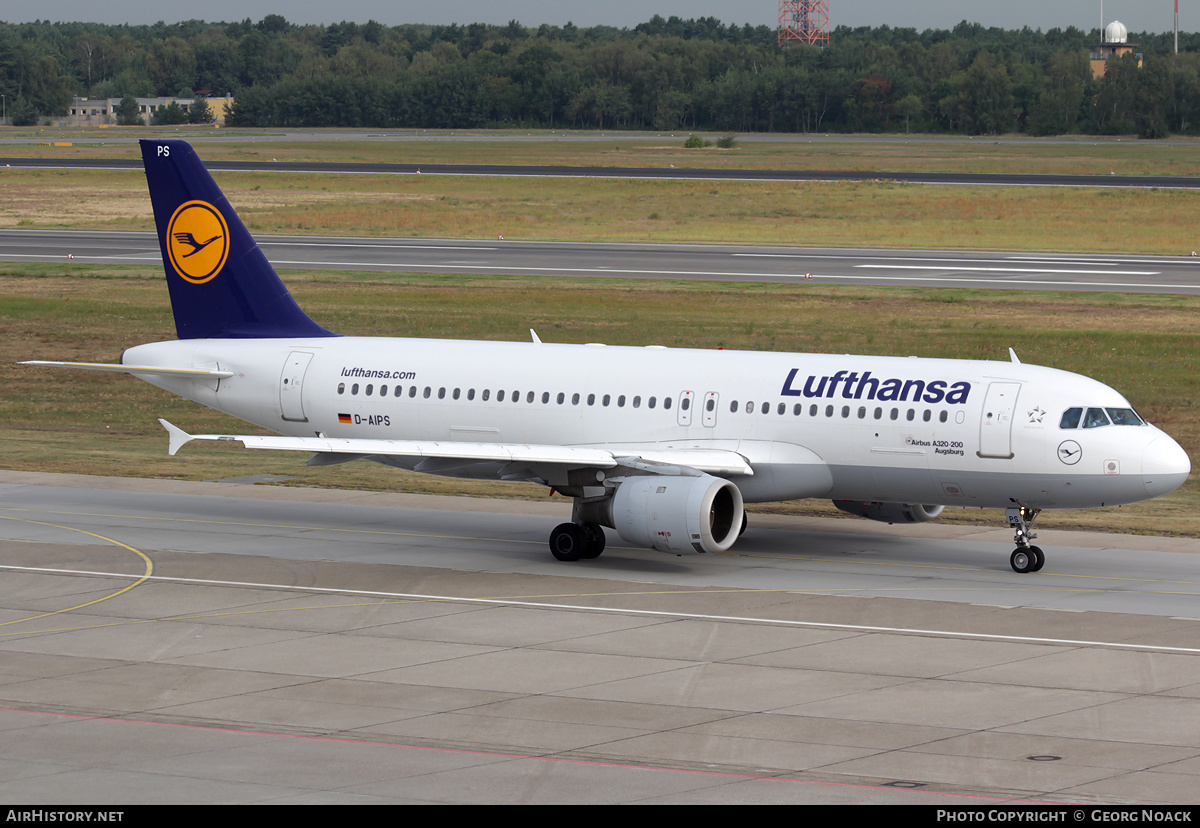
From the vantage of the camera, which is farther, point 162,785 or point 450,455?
point 450,455

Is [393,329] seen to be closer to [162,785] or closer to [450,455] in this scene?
[450,455]

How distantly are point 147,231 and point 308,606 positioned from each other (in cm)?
7936

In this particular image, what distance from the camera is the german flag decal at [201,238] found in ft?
118

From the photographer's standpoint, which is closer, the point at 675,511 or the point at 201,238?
the point at 675,511

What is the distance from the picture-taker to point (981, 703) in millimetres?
20984

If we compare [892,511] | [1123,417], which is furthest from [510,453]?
[1123,417]

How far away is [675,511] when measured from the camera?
28.3m

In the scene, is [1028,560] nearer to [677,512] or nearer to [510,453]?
[677,512]

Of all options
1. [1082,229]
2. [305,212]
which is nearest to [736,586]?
[1082,229]

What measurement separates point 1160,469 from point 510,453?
40.9 ft

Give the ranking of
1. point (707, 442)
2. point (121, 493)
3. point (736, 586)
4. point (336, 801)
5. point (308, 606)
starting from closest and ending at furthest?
point (336, 801) → point (308, 606) → point (736, 586) → point (707, 442) → point (121, 493)

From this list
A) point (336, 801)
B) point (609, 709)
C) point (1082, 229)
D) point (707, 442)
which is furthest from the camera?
point (1082, 229)

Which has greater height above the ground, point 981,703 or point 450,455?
point 450,455

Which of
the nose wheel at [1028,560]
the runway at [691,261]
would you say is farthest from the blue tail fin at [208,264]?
the runway at [691,261]
